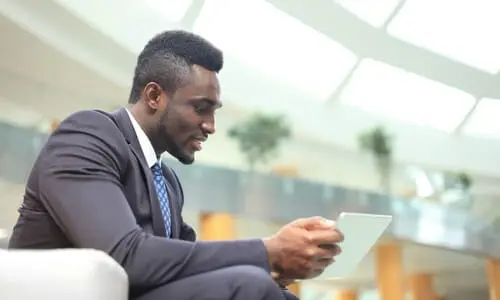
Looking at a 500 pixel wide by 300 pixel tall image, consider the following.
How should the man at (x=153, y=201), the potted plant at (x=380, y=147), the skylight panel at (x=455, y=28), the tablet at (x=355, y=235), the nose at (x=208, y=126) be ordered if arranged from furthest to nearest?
the skylight panel at (x=455, y=28) < the potted plant at (x=380, y=147) < the nose at (x=208, y=126) < the tablet at (x=355, y=235) < the man at (x=153, y=201)

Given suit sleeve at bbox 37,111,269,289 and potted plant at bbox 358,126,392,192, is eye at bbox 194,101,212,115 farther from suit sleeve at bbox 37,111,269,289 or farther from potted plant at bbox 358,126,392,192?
potted plant at bbox 358,126,392,192

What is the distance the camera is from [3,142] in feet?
21.2

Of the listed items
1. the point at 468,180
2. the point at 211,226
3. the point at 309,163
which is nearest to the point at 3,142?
the point at 211,226

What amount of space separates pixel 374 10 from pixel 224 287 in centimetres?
1035

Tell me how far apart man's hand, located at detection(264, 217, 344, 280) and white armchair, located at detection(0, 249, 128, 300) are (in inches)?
13.4

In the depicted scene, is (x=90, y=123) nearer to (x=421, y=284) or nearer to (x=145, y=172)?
(x=145, y=172)

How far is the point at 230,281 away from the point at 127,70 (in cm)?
845

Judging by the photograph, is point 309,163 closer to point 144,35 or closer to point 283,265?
point 144,35

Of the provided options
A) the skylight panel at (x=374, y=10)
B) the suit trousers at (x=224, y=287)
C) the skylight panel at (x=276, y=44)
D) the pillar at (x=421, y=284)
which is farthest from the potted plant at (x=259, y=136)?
the suit trousers at (x=224, y=287)

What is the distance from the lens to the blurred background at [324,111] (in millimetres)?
7938

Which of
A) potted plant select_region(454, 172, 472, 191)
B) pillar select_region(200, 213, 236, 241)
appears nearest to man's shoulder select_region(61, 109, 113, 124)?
pillar select_region(200, 213, 236, 241)

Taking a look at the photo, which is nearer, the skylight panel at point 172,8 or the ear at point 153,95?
the ear at point 153,95

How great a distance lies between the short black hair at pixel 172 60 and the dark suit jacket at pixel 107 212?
0.63ft

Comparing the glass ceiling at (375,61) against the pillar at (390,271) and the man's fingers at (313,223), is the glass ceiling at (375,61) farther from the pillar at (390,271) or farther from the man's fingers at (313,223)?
the man's fingers at (313,223)
